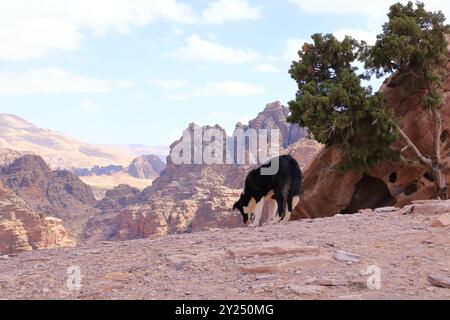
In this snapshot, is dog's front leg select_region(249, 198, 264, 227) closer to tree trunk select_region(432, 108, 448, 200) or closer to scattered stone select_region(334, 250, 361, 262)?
scattered stone select_region(334, 250, 361, 262)

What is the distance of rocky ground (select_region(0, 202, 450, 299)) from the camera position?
23.3 feet

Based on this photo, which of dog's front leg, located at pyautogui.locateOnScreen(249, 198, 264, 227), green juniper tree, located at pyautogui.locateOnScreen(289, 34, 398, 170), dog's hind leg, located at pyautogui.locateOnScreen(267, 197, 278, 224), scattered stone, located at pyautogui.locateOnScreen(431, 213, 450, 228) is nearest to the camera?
scattered stone, located at pyautogui.locateOnScreen(431, 213, 450, 228)

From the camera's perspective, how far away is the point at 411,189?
100 feet

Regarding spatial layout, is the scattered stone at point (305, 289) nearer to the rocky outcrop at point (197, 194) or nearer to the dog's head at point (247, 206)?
the dog's head at point (247, 206)

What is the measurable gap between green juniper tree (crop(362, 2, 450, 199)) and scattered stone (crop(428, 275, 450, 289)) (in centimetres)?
2077

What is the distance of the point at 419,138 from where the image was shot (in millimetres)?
30359

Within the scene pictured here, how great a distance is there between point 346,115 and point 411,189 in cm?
771

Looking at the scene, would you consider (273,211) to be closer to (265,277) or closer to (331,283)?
(265,277)

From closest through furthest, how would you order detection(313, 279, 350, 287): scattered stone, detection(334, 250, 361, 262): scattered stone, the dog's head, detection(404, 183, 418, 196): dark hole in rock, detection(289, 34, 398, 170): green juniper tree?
detection(313, 279, 350, 287): scattered stone
detection(334, 250, 361, 262): scattered stone
the dog's head
detection(289, 34, 398, 170): green juniper tree
detection(404, 183, 418, 196): dark hole in rock

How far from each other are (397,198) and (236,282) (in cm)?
2502

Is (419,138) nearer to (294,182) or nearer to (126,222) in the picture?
(294,182)

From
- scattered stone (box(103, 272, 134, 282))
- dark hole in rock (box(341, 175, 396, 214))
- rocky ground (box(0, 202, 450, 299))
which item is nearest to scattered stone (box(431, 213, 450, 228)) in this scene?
rocky ground (box(0, 202, 450, 299))

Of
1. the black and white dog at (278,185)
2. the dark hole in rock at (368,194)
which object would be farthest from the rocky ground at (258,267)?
the dark hole in rock at (368,194)
